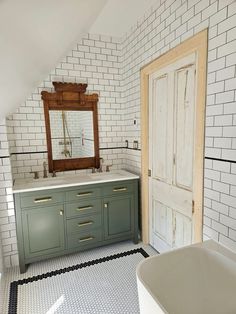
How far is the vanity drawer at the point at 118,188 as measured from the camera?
8.04 feet

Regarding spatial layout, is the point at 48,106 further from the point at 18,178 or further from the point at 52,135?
the point at 18,178

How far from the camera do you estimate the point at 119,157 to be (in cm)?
307

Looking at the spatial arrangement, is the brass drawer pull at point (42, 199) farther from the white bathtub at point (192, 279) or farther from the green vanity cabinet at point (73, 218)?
the white bathtub at point (192, 279)

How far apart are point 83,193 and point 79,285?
0.90m

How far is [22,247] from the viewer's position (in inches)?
84.7

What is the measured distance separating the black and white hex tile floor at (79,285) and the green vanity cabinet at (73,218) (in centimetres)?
13

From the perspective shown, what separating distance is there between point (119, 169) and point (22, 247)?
1582mm

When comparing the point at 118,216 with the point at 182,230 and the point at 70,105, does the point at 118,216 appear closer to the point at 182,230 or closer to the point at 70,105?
the point at 182,230

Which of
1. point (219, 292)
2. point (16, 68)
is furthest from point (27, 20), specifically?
point (219, 292)

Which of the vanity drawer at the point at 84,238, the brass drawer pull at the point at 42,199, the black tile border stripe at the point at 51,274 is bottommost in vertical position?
the black tile border stripe at the point at 51,274

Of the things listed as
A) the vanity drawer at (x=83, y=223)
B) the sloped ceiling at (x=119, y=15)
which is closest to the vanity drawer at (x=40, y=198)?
the vanity drawer at (x=83, y=223)

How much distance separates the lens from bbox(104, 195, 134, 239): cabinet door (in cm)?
249

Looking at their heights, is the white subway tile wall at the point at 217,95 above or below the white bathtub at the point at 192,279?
above

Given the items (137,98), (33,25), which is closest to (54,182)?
(137,98)
